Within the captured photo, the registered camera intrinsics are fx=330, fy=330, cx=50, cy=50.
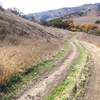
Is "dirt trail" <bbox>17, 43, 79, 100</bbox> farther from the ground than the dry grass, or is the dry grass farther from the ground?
the dry grass

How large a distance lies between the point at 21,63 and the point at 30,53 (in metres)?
5.78

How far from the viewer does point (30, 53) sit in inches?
1249

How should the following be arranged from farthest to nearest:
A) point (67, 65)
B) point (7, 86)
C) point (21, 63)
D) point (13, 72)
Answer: point (67, 65), point (21, 63), point (13, 72), point (7, 86)

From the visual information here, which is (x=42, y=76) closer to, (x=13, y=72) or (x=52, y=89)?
(x=13, y=72)

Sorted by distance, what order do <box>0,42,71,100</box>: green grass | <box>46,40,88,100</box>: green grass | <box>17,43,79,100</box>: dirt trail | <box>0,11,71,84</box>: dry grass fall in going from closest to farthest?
<box>46,40,88,100</box>: green grass → <box>17,43,79,100</box>: dirt trail → <box>0,42,71,100</box>: green grass → <box>0,11,71,84</box>: dry grass

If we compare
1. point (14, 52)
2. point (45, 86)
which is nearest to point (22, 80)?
point (45, 86)

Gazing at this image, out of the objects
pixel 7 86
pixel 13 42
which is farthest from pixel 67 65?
pixel 13 42

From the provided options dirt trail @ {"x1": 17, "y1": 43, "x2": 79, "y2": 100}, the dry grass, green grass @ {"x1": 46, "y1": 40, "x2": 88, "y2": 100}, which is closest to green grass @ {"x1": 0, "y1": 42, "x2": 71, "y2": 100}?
the dry grass

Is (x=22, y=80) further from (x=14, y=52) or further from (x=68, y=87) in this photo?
(x=14, y=52)

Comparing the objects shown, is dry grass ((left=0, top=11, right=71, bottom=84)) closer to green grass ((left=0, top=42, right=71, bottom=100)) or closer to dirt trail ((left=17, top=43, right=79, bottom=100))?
green grass ((left=0, top=42, right=71, bottom=100))

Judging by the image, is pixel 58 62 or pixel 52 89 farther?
pixel 58 62

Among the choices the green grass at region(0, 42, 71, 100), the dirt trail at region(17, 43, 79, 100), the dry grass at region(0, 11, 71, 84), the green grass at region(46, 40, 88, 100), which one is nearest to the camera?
the green grass at region(46, 40, 88, 100)

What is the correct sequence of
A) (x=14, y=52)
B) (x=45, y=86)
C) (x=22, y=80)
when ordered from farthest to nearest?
(x=14, y=52) < (x=22, y=80) < (x=45, y=86)

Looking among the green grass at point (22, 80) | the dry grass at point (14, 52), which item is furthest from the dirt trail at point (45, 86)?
the dry grass at point (14, 52)
